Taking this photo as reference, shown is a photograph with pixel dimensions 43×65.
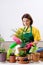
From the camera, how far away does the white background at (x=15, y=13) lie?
79.7 inches

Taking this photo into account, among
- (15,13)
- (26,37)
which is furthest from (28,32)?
(15,13)

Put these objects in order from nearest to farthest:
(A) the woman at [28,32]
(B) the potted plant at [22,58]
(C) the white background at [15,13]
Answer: (B) the potted plant at [22,58] → (A) the woman at [28,32] → (C) the white background at [15,13]

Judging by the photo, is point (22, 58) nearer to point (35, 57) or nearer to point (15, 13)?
point (35, 57)

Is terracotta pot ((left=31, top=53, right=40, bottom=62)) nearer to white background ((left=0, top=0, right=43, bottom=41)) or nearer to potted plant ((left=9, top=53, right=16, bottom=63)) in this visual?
potted plant ((left=9, top=53, right=16, bottom=63))

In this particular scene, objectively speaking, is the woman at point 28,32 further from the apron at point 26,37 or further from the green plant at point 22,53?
the green plant at point 22,53

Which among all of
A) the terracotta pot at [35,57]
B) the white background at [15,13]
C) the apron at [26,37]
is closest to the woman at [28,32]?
the apron at [26,37]

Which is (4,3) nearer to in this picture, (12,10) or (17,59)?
(12,10)

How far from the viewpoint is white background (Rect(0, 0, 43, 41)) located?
2.03 metres

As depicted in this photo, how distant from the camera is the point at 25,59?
1098 mm

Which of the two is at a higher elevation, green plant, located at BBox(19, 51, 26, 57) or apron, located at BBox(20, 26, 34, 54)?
apron, located at BBox(20, 26, 34, 54)

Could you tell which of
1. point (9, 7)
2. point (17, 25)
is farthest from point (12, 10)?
point (17, 25)

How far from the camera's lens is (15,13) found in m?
2.05

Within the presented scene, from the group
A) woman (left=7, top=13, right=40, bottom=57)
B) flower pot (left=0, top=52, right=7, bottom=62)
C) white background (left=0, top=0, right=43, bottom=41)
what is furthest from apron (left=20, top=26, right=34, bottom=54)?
white background (left=0, top=0, right=43, bottom=41)

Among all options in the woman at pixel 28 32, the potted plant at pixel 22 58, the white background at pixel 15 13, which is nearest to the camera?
the potted plant at pixel 22 58
